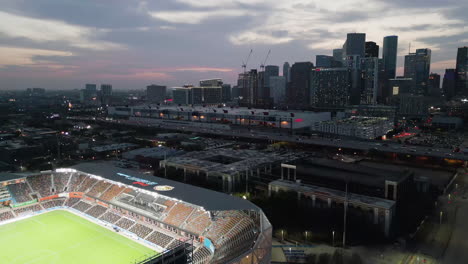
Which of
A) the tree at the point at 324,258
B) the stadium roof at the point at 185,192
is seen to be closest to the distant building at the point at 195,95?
the stadium roof at the point at 185,192

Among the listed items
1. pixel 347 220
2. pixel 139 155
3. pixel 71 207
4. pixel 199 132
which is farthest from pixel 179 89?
pixel 347 220

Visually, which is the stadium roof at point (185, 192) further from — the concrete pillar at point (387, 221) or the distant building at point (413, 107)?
the distant building at point (413, 107)

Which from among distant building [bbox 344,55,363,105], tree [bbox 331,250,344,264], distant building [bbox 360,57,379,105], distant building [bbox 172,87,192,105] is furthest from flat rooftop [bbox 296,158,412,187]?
distant building [bbox 360,57,379,105]

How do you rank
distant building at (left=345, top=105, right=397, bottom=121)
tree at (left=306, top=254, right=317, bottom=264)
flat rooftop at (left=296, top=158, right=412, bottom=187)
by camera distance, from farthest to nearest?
distant building at (left=345, top=105, right=397, bottom=121) → flat rooftop at (left=296, top=158, right=412, bottom=187) → tree at (left=306, top=254, right=317, bottom=264)

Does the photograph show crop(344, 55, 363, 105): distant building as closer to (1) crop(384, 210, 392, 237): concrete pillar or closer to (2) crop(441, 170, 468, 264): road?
(2) crop(441, 170, 468, 264): road

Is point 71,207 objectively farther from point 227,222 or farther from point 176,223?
point 227,222

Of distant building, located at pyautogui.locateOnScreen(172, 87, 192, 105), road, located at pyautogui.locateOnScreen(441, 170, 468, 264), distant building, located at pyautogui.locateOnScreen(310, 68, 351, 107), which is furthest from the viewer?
distant building, located at pyautogui.locateOnScreen(172, 87, 192, 105)
